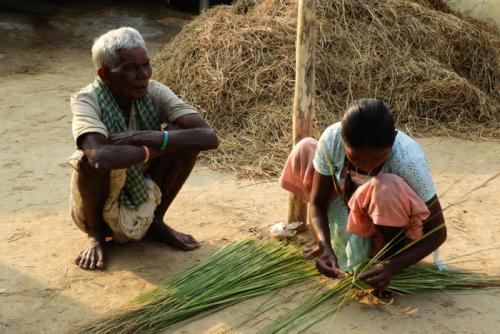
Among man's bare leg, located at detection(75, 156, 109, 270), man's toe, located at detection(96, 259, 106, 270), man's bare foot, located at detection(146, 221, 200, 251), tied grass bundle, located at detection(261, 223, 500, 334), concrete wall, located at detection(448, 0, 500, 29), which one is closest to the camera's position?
tied grass bundle, located at detection(261, 223, 500, 334)

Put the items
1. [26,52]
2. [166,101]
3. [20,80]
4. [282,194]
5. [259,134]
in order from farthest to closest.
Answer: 1. [26,52]
2. [20,80]
3. [259,134]
4. [282,194]
5. [166,101]

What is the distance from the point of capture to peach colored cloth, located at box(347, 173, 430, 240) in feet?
7.80

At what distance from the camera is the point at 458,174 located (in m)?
4.10

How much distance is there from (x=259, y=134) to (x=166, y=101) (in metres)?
1.71

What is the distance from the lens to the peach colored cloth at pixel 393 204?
2.38 meters

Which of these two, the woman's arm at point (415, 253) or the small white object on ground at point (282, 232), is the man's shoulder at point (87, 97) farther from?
the woman's arm at point (415, 253)

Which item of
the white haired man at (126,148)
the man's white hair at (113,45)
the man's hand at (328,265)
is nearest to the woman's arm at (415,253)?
the man's hand at (328,265)

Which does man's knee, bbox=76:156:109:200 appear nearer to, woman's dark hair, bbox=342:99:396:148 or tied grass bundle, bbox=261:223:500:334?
tied grass bundle, bbox=261:223:500:334

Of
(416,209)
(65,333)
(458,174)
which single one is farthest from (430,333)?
(458,174)

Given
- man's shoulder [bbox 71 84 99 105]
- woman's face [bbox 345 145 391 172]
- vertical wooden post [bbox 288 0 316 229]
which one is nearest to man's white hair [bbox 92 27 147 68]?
man's shoulder [bbox 71 84 99 105]

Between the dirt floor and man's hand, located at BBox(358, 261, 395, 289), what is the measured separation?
0.52ft

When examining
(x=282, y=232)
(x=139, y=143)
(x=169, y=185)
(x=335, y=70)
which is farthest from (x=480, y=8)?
(x=139, y=143)

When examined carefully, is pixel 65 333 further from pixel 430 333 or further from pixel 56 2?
pixel 56 2

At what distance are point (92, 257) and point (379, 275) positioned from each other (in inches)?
49.7
